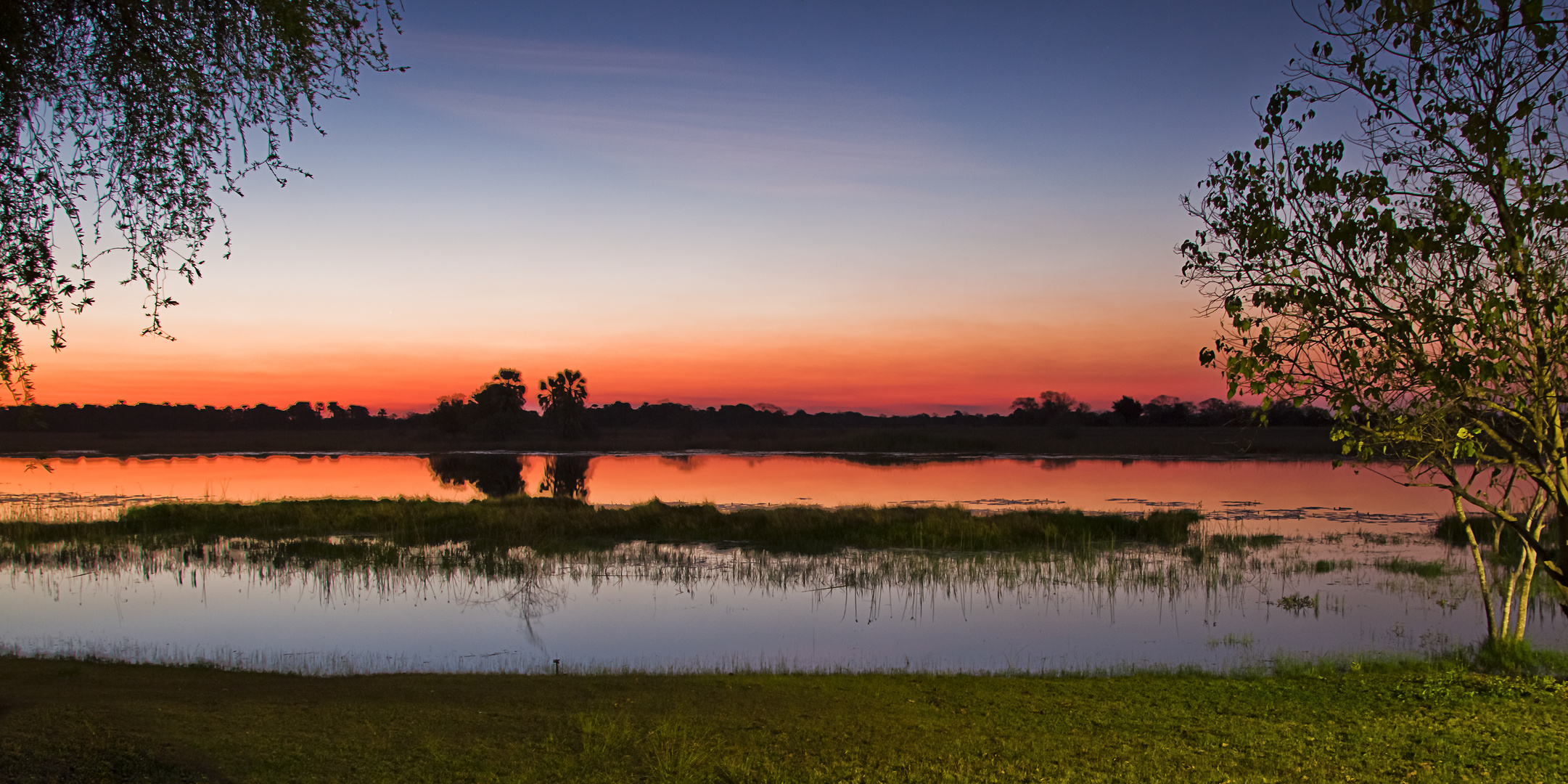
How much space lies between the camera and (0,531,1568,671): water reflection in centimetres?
1423

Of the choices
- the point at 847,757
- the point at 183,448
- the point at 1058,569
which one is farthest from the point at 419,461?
the point at 847,757

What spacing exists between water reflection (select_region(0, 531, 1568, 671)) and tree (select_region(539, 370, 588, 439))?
72814 mm

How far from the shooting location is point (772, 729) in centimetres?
826

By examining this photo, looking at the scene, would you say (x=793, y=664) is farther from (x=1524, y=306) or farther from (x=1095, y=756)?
(x=1524, y=306)

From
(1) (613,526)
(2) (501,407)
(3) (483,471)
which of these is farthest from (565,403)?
(1) (613,526)

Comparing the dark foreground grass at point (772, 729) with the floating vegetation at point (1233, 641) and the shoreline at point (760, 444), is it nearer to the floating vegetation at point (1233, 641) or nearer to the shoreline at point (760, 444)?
the floating vegetation at point (1233, 641)

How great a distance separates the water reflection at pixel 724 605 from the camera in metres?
14.2

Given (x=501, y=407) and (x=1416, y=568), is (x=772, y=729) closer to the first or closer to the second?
(x=1416, y=568)

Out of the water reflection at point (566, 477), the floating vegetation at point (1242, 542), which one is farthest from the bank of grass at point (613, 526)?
the water reflection at point (566, 477)

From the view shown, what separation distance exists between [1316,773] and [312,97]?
9.88 meters

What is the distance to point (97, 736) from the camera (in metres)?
6.62

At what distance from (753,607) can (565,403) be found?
83.0m

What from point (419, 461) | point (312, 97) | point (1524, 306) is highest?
point (312, 97)

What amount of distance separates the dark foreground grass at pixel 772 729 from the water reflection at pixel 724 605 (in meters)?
2.78
